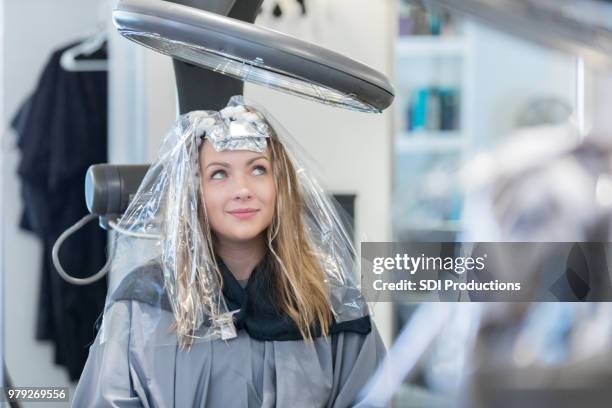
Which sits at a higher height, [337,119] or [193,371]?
[337,119]

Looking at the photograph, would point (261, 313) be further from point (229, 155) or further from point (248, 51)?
point (248, 51)

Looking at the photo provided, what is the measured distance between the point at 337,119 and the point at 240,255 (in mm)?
1061

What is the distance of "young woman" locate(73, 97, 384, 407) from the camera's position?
159 centimetres

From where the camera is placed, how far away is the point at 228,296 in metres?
1.65

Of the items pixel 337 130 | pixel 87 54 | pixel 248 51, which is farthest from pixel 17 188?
pixel 248 51

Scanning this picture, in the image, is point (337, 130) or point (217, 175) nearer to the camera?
point (217, 175)

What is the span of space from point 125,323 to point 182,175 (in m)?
0.28

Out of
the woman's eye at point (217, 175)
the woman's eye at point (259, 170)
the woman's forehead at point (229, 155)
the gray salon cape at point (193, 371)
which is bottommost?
the gray salon cape at point (193, 371)

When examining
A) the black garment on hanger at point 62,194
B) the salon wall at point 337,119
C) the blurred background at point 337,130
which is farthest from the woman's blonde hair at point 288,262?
the black garment on hanger at point 62,194

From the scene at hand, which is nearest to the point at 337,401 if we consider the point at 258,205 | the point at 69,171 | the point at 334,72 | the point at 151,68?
the point at 258,205

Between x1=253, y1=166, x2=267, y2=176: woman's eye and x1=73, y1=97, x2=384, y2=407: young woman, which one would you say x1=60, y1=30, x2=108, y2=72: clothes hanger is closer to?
x1=73, y1=97, x2=384, y2=407: young woman

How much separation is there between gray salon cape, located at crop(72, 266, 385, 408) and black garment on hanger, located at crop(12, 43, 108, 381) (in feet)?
4.42

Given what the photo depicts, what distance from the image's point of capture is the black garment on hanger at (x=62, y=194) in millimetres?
2898

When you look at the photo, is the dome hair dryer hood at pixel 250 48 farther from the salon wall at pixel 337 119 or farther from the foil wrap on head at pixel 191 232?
the salon wall at pixel 337 119
